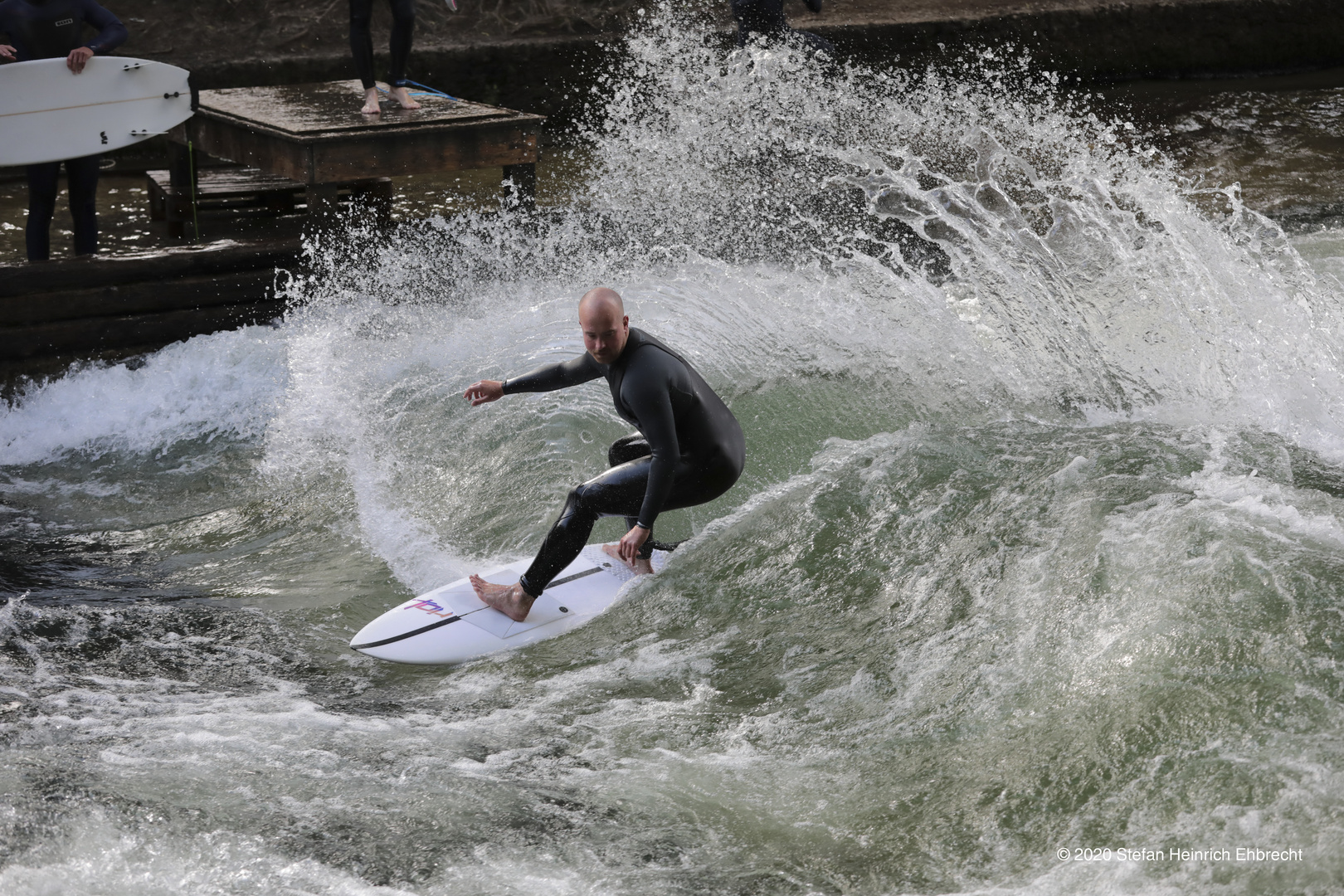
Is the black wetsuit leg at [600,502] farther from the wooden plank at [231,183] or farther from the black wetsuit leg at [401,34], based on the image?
the wooden plank at [231,183]

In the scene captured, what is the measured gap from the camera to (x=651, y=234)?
345 inches

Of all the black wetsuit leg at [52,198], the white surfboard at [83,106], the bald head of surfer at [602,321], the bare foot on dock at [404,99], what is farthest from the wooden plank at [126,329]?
the bald head of surfer at [602,321]

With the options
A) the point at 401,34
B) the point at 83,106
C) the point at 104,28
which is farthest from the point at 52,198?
the point at 401,34

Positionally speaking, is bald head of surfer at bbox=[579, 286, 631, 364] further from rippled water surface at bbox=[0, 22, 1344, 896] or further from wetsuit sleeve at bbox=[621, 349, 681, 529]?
rippled water surface at bbox=[0, 22, 1344, 896]

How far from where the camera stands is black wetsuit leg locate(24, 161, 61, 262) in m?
7.52

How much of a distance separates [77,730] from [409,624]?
1.21m

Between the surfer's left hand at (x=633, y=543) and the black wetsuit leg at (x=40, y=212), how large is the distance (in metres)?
4.93

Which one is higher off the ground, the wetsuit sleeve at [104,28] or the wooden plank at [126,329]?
the wetsuit sleeve at [104,28]

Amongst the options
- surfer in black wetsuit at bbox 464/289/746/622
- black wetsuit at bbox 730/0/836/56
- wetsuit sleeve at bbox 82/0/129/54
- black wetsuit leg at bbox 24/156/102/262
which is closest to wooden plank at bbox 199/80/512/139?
wetsuit sleeve at bbox 82/0/129/54

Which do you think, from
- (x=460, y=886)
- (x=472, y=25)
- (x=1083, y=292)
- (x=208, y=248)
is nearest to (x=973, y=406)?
(x=1083, y=292)

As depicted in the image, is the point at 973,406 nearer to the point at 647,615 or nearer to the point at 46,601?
the point at 647,615

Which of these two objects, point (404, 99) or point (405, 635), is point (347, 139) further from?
point (405, 635)

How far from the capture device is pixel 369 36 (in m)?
7.98

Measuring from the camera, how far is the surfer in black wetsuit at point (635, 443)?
4398 mm
